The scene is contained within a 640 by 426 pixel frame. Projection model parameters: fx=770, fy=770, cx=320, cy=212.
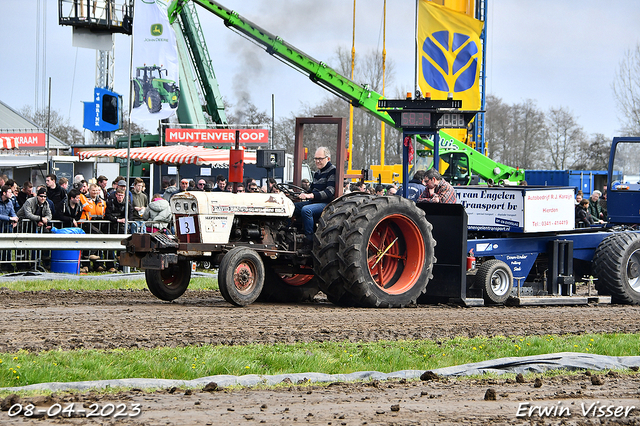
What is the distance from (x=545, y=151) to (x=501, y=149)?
413 cm

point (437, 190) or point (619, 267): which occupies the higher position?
point (437, 190)

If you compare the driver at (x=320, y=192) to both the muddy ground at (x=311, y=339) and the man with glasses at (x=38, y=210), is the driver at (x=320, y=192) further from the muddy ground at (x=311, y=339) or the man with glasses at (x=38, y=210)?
the man with glasses at (x=38, y=210)

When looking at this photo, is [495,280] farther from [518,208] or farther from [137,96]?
[137,96]

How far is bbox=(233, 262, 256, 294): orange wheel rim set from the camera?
9.80m

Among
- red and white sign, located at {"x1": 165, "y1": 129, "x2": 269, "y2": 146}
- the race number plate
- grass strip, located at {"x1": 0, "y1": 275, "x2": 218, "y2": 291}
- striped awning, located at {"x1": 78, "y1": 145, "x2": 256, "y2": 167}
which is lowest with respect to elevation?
grass strip, located at {"x1": 0, "y1": 275, "x2": 218, "y2": 291}

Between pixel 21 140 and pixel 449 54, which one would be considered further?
pixel 21 140

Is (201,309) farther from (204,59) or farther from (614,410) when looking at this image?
(204,59)

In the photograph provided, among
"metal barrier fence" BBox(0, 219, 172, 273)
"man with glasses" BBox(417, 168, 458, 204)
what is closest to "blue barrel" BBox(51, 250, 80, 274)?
"metal barrier fence" BBox(0, 219, 172, 273)

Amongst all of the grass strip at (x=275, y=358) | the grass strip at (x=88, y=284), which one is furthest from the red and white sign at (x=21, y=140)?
the grass strip at (x=275, y=358)

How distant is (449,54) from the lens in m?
23.0

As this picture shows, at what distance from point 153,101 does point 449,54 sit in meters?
9.24

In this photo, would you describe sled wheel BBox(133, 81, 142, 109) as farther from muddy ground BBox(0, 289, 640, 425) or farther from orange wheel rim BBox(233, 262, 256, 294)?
orange wheel rim BBox(233, 262, 256, 294)

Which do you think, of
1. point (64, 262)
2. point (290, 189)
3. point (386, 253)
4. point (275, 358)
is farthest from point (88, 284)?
point (275, 358)

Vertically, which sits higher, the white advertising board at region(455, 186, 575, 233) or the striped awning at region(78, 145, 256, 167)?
the striped awning at region(78, 145, 256, 167)
